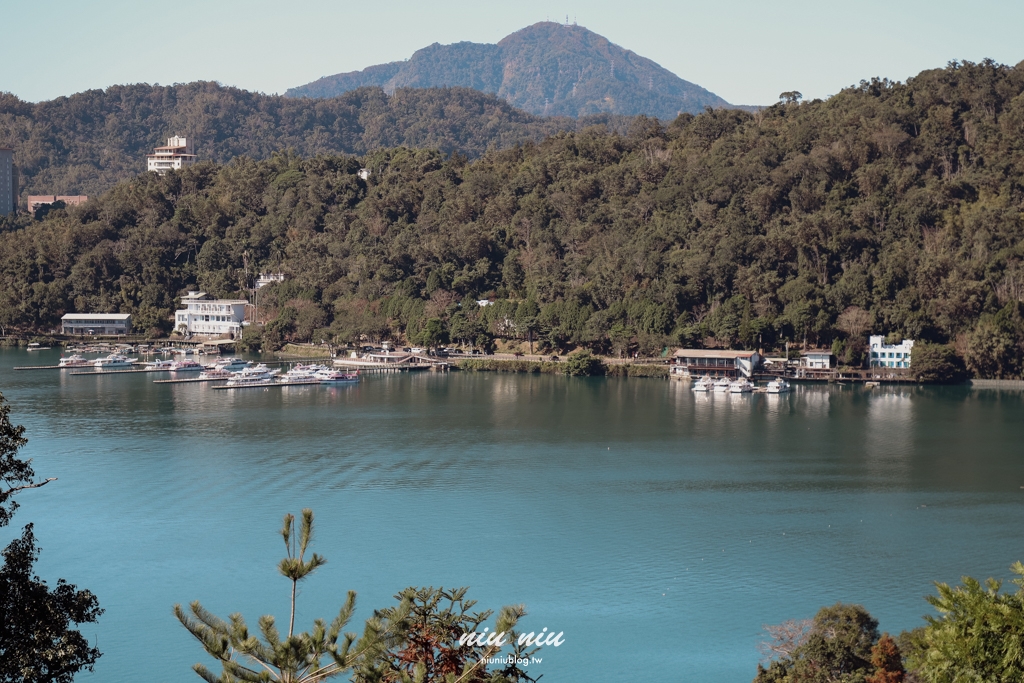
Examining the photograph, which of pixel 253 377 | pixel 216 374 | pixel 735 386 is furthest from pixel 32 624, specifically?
pixel 216 374

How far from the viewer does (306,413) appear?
28.3 m

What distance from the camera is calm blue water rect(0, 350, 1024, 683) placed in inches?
531

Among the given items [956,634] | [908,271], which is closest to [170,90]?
[908,271]

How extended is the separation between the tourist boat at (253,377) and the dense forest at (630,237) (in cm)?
643

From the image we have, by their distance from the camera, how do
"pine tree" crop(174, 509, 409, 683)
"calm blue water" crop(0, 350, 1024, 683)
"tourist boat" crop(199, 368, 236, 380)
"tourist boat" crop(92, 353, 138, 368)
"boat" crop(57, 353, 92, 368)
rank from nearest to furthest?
"pine tree" crop(174, 509, 409, 683)
"calm blue water" crop(0, 350, 1024, 683)
"tourist boat" crop(199, 368, 236, 380)
"boat" crop(57, 353, 92, 368)
"tourist boat" crop(92, 353, 138, 368)

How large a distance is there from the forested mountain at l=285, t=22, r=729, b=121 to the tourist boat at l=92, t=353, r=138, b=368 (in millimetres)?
142821

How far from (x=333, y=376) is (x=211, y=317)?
1425 cm

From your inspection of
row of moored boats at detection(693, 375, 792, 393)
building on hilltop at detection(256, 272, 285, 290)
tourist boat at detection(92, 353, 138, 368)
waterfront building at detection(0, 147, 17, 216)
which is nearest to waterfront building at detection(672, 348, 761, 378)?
row of moored boats at detection(693, 375, 792, 393)

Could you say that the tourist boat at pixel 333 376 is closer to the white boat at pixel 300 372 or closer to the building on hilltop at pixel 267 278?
the white boat at pixel 300 372

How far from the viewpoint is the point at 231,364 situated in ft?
125

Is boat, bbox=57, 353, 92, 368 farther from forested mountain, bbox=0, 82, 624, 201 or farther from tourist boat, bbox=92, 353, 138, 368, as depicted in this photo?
forested mountain, bbox=0, 82, 624, 201

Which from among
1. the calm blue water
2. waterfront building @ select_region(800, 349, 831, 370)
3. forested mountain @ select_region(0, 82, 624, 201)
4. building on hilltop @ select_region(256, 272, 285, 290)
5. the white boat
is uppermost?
forested mountain @ select_region(0, 82, 624, 201)

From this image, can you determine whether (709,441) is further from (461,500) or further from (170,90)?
(170,90)

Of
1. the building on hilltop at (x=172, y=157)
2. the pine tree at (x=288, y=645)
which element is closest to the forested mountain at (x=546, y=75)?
the building on hilltop at (x=172, y=157)
